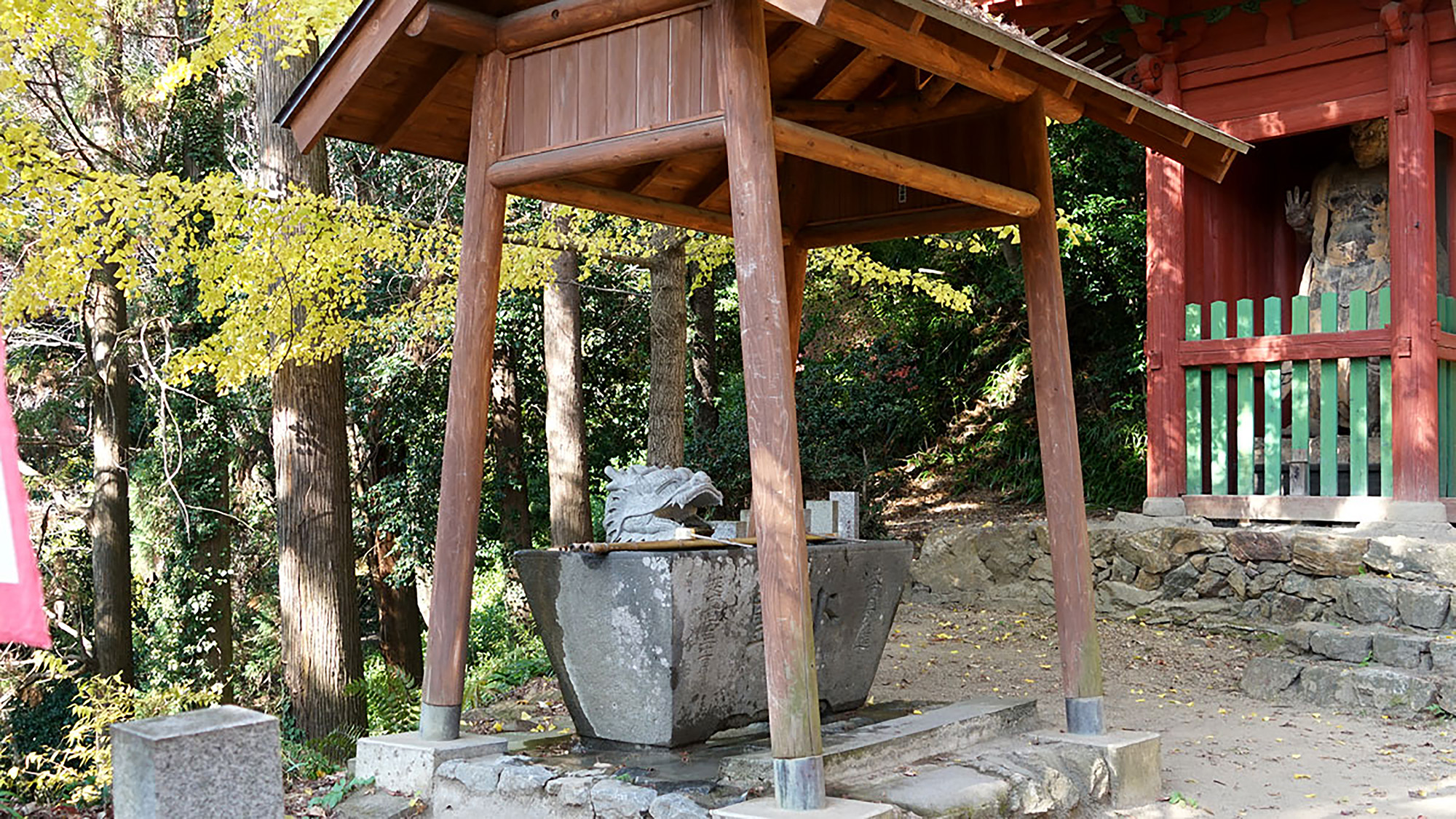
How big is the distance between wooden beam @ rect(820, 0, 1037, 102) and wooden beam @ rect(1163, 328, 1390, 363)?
172 inches

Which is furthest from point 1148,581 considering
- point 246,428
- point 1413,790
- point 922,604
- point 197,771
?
point 246,428

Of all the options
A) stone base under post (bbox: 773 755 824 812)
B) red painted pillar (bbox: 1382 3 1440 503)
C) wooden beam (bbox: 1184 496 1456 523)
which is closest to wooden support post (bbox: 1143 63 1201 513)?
wooden beam (bbox: 1184 496 1456 523)

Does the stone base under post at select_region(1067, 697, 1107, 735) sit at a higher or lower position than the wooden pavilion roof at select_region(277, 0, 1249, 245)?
lower

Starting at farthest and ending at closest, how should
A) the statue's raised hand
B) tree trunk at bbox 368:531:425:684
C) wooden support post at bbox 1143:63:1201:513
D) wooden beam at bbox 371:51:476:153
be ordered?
tree trunk at bbox 368:531:425:684, the statue's raised hand, wooden support post at bbox 1143:63:1201:513, wooden beam at bbox 371:51:476:153

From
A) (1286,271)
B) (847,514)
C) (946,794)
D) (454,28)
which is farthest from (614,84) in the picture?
(1286,271)

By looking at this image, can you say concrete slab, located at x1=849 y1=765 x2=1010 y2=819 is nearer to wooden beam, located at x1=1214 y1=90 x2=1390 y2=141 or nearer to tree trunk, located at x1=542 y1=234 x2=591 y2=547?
tree trunk, located at x1=542 y1=234 x2=591 y2=547

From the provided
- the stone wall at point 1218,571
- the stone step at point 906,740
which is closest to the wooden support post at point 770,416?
the stone step at point 906,740

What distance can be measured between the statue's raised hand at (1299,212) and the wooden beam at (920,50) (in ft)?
16.7

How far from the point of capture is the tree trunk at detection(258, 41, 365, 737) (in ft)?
30.7

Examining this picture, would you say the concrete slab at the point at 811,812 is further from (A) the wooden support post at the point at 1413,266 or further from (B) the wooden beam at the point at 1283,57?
(B) the wooden beam at the point at 1283,57

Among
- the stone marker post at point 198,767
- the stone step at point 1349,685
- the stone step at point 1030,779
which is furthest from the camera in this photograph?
the stone step at point 1349,685

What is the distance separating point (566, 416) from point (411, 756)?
5881 millimetres

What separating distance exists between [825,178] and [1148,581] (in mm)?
4554

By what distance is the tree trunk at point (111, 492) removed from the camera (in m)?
13.1
